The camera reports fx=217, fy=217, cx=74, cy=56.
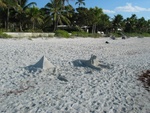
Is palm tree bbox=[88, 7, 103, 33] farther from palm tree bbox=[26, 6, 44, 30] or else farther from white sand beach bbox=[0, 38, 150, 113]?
white sand beach bbox=[0, 38, 150, 113]

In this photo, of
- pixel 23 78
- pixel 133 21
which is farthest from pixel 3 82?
pixel 133 21

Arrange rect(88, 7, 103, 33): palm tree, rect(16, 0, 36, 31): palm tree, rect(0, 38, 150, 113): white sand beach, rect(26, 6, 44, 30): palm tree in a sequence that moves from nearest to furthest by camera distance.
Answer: rect(0, 38, 150, 113): white sand beach < rect(16, 0, 36, 31): palm tree < rect(26, 6, 44, 30): palm tree < rect(88, 7, 103, 33): palm tree

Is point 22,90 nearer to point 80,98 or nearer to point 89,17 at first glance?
point 80,98

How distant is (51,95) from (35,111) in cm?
103

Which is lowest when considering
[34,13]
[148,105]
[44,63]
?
[148,105]

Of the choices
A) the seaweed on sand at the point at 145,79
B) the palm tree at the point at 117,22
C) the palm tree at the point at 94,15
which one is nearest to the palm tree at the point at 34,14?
the palm tree at the point at 94,15

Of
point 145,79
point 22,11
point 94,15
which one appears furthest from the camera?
point 94,15

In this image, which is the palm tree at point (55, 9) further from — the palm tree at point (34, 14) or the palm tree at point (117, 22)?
the palm tree at point (117, 22)

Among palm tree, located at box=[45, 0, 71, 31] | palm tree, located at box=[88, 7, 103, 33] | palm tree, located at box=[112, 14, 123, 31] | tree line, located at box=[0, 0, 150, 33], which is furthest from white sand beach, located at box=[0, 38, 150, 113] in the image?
palm tree, located at box=[112, 14, 123, 31]

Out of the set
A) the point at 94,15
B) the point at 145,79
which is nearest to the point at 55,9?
the point at 94,15

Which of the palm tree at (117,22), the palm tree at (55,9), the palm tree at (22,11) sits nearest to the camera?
the palm tree at (22,11)

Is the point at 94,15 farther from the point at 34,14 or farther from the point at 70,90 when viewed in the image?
the point at 70,90

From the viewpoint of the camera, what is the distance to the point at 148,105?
505cm

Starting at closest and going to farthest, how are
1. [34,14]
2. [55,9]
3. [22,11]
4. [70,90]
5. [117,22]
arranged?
[70,90], [22,11], [34,14], [55,9], [117,22]
